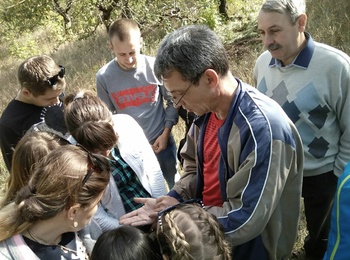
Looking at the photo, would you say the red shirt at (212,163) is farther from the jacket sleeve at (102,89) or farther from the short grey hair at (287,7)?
the jacket sleeve at (102,89)

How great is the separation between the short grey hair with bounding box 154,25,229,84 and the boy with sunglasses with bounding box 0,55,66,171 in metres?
1.36

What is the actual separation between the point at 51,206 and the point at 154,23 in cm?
710

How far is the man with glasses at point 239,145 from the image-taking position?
1.61 m

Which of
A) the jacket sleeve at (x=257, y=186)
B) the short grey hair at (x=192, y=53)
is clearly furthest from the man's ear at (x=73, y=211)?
the short grey hair at (x=192, y=53)

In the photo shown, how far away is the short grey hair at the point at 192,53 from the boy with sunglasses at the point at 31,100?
4.46ft

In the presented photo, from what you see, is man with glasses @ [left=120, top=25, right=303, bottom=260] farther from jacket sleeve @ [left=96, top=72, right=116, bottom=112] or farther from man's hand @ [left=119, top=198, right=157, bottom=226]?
jacket sleeve @ [left=96, top=72, right=116, bottom=112]

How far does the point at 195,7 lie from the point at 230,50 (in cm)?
131

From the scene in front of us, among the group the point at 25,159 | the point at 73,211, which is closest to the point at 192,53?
the point at 73,211

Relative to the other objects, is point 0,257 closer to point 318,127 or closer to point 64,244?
point 64,244

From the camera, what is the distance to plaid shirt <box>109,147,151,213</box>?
2.24 meters

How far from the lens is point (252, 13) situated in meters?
9.23

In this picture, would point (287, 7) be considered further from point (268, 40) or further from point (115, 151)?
point (115, 151)

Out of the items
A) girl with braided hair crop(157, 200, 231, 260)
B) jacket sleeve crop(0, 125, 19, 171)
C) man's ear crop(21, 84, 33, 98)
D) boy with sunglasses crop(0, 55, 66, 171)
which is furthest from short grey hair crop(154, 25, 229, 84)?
jacket sleeve crop(0, 125, 19, 171)

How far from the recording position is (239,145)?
5.39 feet
